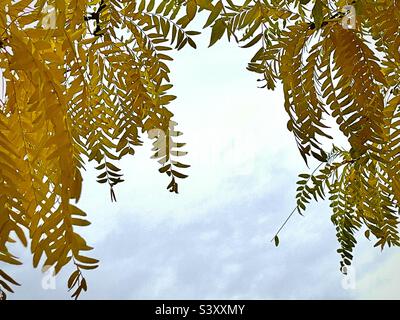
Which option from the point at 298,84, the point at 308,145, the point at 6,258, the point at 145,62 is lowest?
the point at 6,258

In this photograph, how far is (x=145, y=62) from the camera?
Answer: 674mm

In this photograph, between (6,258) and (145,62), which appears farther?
(145,62)

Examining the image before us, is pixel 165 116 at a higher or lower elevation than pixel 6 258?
higher

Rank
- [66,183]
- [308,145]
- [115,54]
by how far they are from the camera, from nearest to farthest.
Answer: [66,183]
[308,145]
[115,54]

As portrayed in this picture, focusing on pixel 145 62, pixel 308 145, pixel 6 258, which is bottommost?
pixel 6 258

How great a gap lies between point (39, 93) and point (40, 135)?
26 mm
